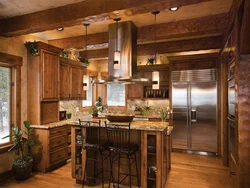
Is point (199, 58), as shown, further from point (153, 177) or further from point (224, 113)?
point (153, 177)

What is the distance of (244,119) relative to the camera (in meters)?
2.33

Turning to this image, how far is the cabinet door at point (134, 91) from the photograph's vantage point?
238 inches

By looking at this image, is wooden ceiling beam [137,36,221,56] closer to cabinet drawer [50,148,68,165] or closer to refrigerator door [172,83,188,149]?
refrigerator door [172,83,188,149]

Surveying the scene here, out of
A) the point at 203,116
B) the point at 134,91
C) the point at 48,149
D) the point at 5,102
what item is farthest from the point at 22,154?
the point at 203,116

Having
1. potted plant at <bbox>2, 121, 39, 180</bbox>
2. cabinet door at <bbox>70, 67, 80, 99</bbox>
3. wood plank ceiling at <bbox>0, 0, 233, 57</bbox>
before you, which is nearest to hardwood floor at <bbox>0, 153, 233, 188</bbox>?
potted plant at <bbox>2, 121, 39, 180</bbox>

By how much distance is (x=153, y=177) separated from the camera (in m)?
2.92

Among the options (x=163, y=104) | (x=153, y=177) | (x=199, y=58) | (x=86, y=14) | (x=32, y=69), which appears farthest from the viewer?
(x=163, y=104)

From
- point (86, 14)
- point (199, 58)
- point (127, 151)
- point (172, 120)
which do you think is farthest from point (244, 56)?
point (172, 120)

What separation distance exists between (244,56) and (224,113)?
2.21 m

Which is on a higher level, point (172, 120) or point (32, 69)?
point (32, 69)

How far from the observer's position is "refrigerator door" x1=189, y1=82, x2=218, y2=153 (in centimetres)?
483

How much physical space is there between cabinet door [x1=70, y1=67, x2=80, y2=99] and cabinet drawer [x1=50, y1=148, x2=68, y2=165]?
146 cm

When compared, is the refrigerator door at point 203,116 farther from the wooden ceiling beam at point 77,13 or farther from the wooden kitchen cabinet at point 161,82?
the wooden ceiling beam at point 77,13

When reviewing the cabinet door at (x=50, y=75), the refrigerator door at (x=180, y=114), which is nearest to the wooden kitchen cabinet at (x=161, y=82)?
the refrigerator door at (x=180, y=114)
